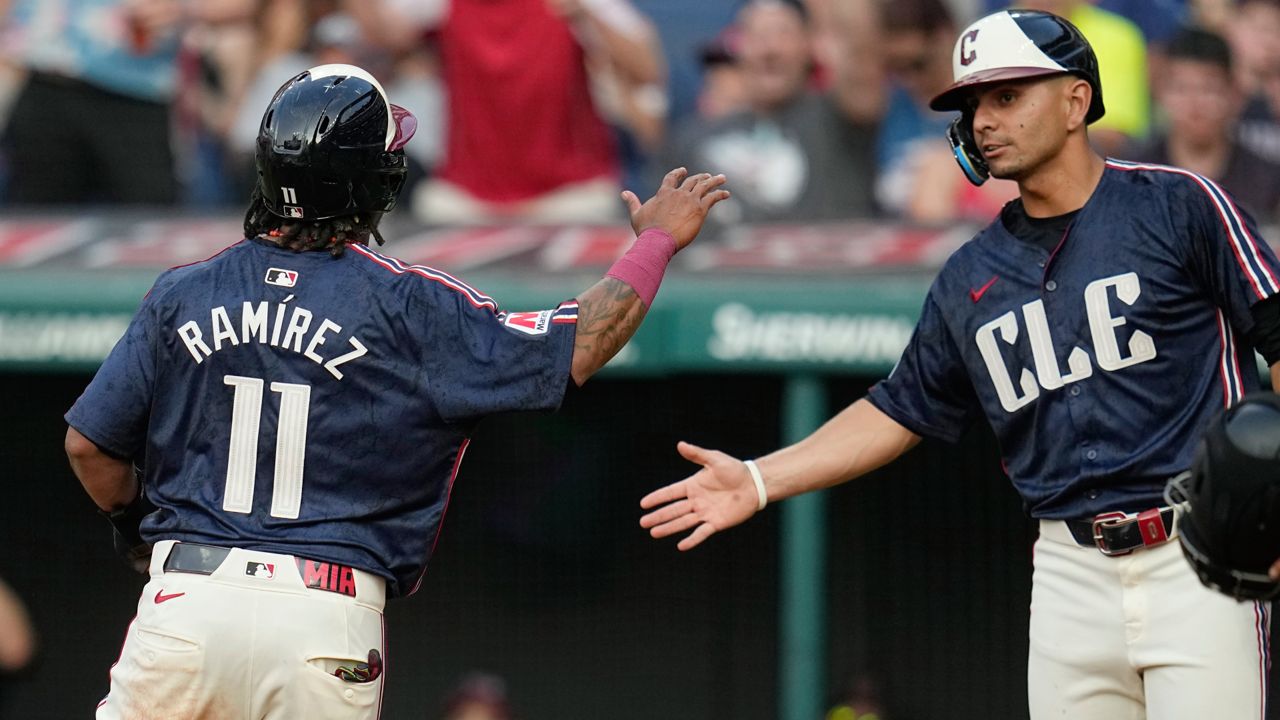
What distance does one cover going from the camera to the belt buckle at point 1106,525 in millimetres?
3021

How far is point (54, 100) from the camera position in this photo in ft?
21.0

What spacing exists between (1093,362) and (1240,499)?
666 millimetres

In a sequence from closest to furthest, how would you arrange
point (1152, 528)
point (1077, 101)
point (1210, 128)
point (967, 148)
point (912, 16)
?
point (1152, 528) < point (1077, 101) < point (967, 148) < point (1210, 128) < point (912, 16)

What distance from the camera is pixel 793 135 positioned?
20.1 ft

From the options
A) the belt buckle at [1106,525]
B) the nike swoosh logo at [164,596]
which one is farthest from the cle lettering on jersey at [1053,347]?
the nike swoosh logo at [164,596]

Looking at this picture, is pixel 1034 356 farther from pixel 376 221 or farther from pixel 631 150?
pixel 631 150

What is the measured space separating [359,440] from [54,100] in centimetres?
410

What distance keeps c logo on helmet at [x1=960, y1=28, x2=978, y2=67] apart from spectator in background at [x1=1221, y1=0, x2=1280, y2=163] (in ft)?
9.93

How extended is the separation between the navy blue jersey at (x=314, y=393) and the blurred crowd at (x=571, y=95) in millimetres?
2965

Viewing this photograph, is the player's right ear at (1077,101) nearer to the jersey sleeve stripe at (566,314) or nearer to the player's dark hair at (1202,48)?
the jersey sleeve stripe at (566,314)

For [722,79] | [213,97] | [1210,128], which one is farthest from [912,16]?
[213,97]

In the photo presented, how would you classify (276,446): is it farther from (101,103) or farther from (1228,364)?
(101,103)

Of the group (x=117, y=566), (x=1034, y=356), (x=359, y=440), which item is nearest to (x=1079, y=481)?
(x=1034, y=356)

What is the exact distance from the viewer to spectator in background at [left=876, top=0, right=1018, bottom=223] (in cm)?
606
